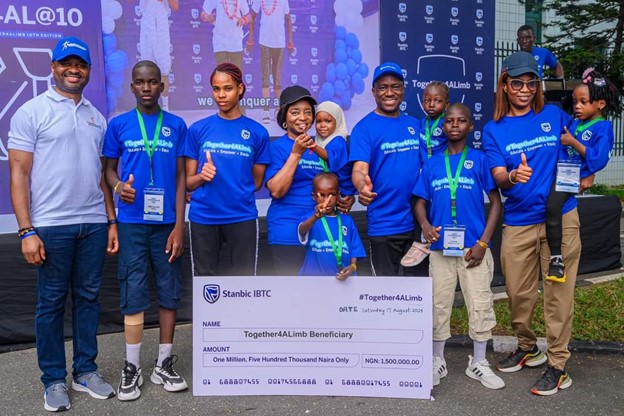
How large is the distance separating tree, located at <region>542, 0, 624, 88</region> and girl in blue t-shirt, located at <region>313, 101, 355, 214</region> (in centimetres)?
1104

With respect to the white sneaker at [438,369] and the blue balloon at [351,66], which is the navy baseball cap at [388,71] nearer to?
the white sneaker at [438,369]

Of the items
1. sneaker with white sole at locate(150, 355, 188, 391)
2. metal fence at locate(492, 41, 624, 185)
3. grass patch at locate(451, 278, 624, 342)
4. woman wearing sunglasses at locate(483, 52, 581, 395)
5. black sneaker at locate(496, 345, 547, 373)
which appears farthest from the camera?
metal fence at locate(492, 41, 624, 185)

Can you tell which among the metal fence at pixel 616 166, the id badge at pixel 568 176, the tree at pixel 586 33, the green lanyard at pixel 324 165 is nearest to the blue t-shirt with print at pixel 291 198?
the green lanyard at pixel 324 165

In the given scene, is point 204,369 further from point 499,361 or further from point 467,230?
point 499,361

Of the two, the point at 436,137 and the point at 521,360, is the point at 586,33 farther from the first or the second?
the point at 521,360

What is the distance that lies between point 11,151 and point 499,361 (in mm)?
3631

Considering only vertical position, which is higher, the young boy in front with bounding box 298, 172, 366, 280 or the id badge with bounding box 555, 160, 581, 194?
the id badge with bounding box 555, 160, 581, 194

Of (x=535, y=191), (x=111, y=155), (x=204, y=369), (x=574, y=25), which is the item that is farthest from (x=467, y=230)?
(x=574, y=25)

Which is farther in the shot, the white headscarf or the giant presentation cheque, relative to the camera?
the white headscarf

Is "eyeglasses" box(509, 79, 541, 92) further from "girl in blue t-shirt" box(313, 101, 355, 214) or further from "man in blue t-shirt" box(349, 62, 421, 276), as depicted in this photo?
"girl in blue t-shirt" box(313, 101, 355, 214)

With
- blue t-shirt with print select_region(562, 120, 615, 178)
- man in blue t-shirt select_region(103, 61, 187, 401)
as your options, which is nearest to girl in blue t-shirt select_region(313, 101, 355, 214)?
man in blue t-shirt select_region(103, 61, 187, 401)

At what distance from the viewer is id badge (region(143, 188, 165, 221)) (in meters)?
3.93

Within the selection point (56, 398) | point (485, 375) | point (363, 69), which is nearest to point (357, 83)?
point (363, 69)

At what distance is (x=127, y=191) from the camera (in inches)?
152
